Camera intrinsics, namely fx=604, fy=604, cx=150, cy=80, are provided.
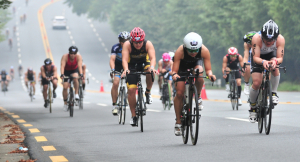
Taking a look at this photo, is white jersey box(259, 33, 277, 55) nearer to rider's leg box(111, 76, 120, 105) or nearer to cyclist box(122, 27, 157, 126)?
cyclist box(122, 27, 157, 126)

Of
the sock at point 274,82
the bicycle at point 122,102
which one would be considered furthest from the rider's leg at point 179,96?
the bicycle at point 122,102

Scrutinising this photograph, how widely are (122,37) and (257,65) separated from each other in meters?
4.33

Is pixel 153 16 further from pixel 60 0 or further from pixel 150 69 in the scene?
pixel 60 0

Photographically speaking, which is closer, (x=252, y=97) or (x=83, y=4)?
(x=252, y=97)

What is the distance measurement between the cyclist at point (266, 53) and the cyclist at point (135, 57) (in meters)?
1.96

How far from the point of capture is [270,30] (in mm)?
9812

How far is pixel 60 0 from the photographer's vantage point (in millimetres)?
128375

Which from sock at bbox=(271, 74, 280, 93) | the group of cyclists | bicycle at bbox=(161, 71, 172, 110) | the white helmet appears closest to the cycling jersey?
bicycle at bbox=(161, 71, 172, 110)

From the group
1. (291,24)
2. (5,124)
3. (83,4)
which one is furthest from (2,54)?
(5,124)

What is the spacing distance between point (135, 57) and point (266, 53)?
2707 mm

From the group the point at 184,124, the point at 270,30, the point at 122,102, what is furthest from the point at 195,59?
the point at 122,102

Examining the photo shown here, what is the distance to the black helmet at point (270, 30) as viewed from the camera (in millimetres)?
9773

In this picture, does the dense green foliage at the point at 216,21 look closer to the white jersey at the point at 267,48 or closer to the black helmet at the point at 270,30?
the white jersey at the point at 267,48

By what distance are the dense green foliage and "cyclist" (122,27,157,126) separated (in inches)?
894
